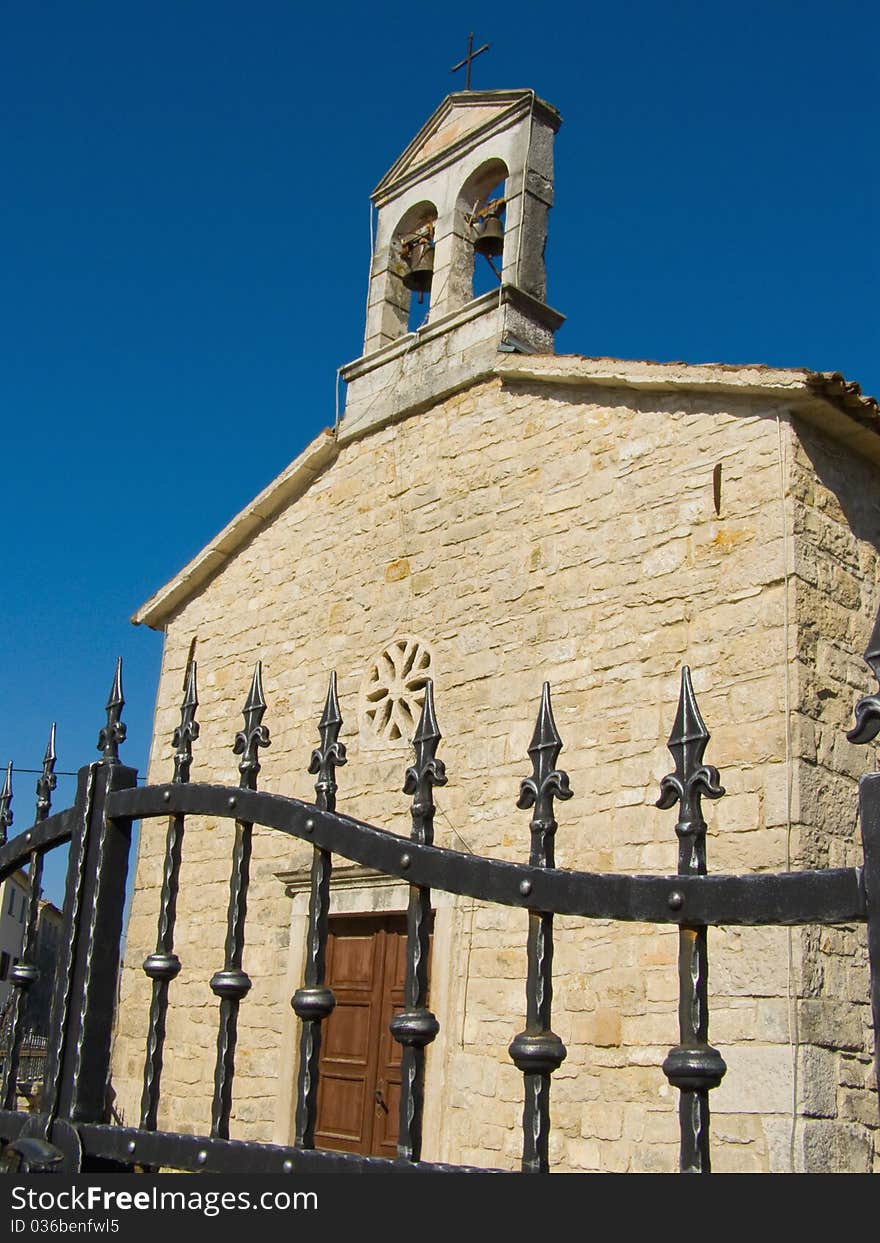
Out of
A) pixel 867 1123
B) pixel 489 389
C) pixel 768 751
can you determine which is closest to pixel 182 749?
pixel 768 751

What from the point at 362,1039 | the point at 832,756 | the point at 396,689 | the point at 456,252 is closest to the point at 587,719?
the point at 832,756

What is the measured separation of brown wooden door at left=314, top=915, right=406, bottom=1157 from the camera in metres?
7.47

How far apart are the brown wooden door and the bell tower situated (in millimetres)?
3959

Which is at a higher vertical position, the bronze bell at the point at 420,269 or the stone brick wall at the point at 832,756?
the bronze bell at the point at 420,269

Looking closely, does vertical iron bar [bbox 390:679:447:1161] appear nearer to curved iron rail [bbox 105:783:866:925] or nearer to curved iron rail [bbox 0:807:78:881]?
curved iron rail [bbox 105:783:866:925]

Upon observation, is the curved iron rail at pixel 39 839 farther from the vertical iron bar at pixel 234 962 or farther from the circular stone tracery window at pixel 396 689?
the circular stone tracery window at pixel 396 689

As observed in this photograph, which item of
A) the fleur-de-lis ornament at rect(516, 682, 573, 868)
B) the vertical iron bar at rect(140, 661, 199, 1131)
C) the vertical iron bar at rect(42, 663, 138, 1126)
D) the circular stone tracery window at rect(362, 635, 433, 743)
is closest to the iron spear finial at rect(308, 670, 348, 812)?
the vertical iron bar at rect(140, 661, 199, 1131)

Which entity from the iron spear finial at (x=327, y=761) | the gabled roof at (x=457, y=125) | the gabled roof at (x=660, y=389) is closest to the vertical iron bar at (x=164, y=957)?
the iron spear finial at (x=327, y=761)

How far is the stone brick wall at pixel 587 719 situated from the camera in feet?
19.0

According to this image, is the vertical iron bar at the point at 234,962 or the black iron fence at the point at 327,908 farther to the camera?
the vertical iron bar at the point at 234,962

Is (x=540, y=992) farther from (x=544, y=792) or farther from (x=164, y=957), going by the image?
(x=164, y=957)

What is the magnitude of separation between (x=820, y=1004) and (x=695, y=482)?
295cm

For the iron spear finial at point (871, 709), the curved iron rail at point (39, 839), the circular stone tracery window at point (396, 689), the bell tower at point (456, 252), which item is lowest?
the curved iron rail at point (39, 839)

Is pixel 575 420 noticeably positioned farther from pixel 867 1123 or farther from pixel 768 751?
pixel 867 1123
